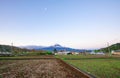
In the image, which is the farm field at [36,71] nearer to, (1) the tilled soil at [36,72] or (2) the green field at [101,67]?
(1) the tilled soil at [36,72]

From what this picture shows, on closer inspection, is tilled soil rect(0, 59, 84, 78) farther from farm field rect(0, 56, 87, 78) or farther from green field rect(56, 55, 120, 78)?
green field rect(56, 55, 120, 78)

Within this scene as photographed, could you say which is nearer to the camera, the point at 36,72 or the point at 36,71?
the point at 36,72

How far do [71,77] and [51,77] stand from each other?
1.52m

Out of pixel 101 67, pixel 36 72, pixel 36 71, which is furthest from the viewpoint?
pixel 101 67

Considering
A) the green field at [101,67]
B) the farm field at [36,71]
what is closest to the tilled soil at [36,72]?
the farm field at [36,71]

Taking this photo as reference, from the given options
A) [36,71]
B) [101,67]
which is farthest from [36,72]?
[101,67]

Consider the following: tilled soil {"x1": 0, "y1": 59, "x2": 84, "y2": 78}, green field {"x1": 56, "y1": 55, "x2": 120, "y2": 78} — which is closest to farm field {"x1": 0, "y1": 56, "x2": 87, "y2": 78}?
tilled soil {"x1": 0, "y1": 59, "x2": 84, "y2": 78}

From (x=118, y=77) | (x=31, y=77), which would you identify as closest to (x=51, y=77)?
(x=31, y=77)

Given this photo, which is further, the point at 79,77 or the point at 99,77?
the point at 79,77

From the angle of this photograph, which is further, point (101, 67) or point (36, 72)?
point (101, 67)

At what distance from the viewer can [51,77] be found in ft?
41.5

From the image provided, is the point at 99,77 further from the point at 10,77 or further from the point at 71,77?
the point at 10,77

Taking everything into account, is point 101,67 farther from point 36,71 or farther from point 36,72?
point 36,72

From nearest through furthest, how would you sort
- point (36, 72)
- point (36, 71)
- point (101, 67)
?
point (36, 72)
point (36, 71)
point (101, 67)
